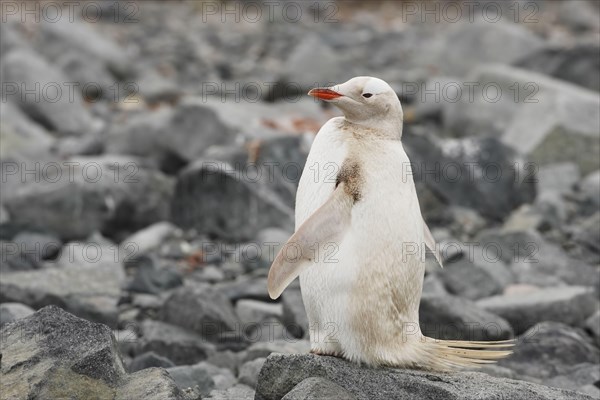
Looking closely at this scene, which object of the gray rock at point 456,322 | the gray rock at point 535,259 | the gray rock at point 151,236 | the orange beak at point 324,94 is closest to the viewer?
the orange beak at point 324,94

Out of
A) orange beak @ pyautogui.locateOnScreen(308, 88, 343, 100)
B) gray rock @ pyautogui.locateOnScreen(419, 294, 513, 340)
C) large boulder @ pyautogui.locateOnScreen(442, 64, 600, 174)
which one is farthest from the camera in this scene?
large boulder @ pyautogui.locateOnScreen(442, 64, 600, 174)

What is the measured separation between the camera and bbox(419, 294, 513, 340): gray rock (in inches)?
316

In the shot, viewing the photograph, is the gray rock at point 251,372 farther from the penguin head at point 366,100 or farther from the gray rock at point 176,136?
the gray rock at point 176,136

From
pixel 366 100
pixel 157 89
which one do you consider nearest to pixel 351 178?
pixel 366 100

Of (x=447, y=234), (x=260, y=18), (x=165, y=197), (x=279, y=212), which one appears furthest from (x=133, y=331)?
(x=260, y=18)

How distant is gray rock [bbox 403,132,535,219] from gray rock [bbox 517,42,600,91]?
544 cm

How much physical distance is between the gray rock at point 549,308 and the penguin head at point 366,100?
10.6ft

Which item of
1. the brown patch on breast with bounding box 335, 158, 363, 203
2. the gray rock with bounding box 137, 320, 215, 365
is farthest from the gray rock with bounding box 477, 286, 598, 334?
the brown patch on breast with bounding box 335, 158, 363, 203

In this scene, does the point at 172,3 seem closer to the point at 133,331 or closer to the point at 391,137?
the point at 133,331

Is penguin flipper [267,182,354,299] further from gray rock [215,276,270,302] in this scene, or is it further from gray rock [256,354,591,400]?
gray rock [215,276,270,302]

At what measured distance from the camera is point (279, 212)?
1088cm

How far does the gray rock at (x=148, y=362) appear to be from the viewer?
7.01m

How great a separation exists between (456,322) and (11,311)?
11.2 ft

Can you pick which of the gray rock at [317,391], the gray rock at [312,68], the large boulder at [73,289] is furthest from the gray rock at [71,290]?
the gray rock at [312,68]
